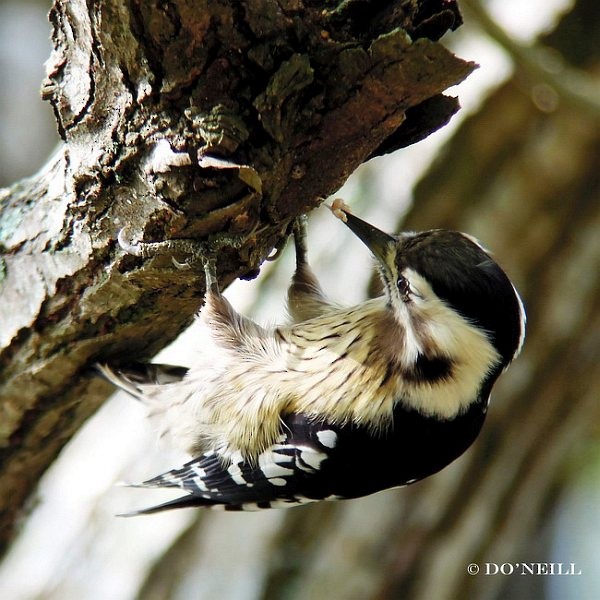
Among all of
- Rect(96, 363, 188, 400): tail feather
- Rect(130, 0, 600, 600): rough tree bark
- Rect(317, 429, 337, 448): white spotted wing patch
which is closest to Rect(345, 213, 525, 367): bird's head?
Rect(317, 429, 337, 448): white spotted wing patch

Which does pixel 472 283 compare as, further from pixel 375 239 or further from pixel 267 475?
pixel 267 475

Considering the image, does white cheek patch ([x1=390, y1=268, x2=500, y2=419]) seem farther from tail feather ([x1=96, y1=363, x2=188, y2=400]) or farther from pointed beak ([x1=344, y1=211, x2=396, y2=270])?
tail feather ([x1=96, y1=363, x2=188, y2=400])

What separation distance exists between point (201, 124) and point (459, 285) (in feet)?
3.45

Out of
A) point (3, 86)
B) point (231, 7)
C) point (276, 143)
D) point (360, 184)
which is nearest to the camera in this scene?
point (231, 7)

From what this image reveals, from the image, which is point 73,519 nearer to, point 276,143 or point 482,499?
point 482,499

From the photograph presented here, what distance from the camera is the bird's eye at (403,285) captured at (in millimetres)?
2646

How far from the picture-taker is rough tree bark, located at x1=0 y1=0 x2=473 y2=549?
174 centimetres

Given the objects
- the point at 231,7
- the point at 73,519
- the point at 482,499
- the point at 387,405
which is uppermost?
the point at 231,7

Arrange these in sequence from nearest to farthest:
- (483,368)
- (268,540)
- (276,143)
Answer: (276,143) < (483,368) < (268,540)

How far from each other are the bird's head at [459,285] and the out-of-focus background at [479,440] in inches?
37.7

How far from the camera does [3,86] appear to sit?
6.04 meters

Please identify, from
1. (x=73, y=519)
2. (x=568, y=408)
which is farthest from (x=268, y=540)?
(x=568, y=408)

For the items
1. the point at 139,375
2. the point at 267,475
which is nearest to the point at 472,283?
the point at 267,475

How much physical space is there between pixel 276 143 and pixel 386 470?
4.42 ft
